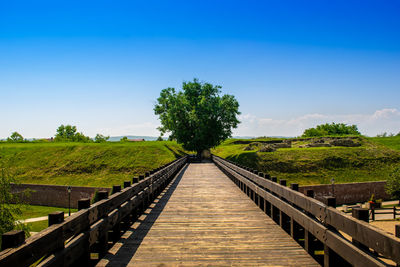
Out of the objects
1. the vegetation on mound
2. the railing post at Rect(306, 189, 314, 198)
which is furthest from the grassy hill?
the railing post at Rect(306, 189, 314, 198)

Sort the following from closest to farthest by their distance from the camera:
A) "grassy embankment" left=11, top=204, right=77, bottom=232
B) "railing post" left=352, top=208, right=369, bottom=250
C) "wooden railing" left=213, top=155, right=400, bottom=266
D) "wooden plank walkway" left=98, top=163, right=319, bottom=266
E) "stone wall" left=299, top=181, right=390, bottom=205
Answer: "wooden railing" left=213, top=155, right=400, bottom=266 → "railing post" left=352, top=208, right=369, bottom=250 → "wooden plank walkway" left=98, top=163, right=319, bottom=266 → "grassy embankment" left=11, top=204, right=77, bottom=232 → "stone wall" left=299, top=181, right=390, bottom=205

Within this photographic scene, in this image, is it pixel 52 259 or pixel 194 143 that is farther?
pixel 194 143

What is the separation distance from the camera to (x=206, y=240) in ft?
17.8

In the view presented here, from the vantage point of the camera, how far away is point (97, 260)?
14.4ft

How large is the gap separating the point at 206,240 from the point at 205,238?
0.12 meters

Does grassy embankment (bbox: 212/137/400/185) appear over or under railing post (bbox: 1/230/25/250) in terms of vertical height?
under

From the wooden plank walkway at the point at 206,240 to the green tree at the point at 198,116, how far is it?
3451cm

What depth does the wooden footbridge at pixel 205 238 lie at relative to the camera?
2973 millimetres

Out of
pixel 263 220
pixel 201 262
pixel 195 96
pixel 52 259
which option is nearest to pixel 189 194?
pixel 263 220

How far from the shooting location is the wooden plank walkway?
4418mm

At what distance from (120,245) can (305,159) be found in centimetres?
4024

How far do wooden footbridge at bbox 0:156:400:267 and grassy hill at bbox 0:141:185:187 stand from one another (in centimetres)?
3291

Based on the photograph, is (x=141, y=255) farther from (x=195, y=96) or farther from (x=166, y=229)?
(x=195, y=96)

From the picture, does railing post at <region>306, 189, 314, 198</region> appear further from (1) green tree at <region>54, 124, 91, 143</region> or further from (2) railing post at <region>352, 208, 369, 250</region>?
(1) green tree at <region>54, 124, 91, 143</region>
